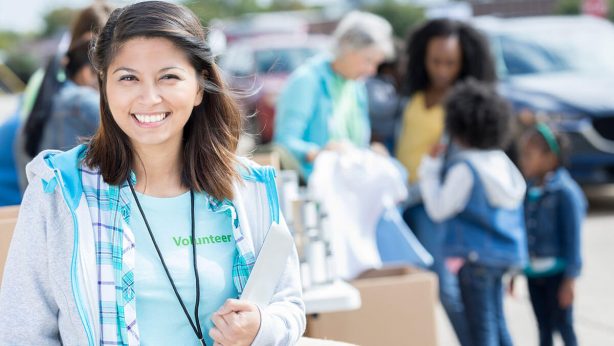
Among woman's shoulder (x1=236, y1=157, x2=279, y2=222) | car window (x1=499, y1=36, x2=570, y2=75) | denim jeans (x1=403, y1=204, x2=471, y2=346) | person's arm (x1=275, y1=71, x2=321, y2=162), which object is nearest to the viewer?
woman's shoulder (x1=236, y1=157, x2=279, y2=222)

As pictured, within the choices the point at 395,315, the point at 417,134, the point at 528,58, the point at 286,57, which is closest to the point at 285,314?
the point at 395,315

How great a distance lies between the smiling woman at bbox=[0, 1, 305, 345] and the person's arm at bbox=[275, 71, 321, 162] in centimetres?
275

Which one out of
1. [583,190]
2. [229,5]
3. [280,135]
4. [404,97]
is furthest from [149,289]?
[229,5]

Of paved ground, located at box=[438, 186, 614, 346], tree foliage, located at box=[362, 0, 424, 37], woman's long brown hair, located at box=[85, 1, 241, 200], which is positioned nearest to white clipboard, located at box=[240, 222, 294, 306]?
woman's long brown hair, located at box=[85, 1, 241, 200]

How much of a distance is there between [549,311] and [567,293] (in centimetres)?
22

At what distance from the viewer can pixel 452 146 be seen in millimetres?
4711

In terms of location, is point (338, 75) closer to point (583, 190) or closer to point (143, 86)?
point (143, 86)

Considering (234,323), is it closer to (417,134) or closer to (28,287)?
(28,287)

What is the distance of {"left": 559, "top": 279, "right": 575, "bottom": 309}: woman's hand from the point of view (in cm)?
461

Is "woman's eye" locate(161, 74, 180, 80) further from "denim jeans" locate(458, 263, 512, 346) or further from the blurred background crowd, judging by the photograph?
"denim jeans" locate(458, 263, 512, 346)

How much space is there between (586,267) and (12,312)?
5.86 meters

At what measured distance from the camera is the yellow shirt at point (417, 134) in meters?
5.49

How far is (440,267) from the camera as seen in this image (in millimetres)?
5066

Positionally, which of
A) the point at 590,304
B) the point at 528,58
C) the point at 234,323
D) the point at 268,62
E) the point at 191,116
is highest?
the point at 268,62
